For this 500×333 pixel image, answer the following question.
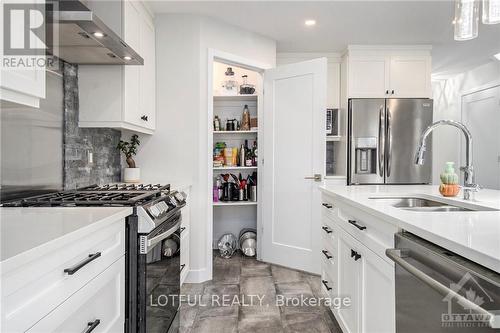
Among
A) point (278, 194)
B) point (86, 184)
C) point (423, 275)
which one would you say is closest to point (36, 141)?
point (86, 184)

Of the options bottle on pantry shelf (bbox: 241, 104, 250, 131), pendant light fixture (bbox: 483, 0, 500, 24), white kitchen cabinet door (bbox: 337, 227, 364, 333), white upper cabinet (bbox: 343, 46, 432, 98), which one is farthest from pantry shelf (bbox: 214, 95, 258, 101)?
pendant light fixture (bbox: 483, 0, 500, 24)

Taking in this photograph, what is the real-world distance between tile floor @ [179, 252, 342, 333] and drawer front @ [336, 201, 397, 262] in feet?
2.74

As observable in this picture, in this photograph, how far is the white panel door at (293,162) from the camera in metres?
3.35

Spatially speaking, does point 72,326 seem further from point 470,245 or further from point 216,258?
point 216,258

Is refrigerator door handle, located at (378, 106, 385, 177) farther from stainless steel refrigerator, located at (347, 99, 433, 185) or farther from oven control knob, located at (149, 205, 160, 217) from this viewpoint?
oven control knob, located at (149, 205, 160, 217)

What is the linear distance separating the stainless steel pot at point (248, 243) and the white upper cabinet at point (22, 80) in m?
2.90

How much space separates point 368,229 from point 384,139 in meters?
2.63

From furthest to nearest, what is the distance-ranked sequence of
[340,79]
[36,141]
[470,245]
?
1. [340,79]
2. [36,141]
3. [470,245]

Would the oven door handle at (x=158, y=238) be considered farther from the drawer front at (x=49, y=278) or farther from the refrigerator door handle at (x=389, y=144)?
the refrigerator door handle at (x=389, y=144)

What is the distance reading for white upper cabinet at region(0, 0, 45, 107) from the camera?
114 cm

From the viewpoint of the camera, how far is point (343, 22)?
3336mm

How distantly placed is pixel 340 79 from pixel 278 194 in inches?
69.2

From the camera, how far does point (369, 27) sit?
347cm

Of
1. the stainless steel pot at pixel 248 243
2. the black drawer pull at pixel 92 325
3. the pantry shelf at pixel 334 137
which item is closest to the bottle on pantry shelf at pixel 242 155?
the stainless steel pot at pixel 248 243
